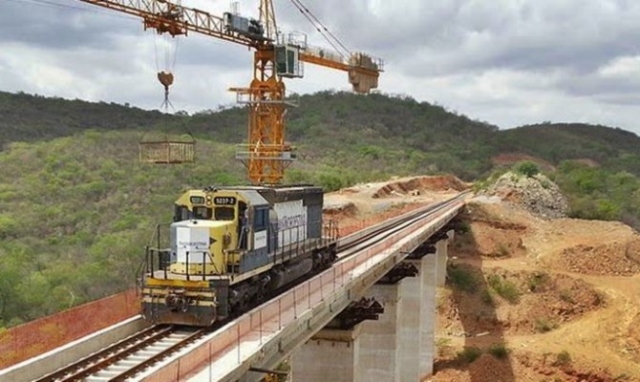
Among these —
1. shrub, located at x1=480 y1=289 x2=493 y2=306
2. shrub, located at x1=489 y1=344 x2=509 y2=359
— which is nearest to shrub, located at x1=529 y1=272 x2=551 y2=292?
shrub, located at x1=480 y1=289 x2=493 y2=306

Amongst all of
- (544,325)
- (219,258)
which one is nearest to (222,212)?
(219,258)

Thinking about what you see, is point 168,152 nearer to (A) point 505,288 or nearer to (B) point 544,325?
(B) point 544,325

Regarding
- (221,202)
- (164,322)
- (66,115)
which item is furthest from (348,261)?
(66,115)

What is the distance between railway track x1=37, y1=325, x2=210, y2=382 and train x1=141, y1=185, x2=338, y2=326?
1.77ft

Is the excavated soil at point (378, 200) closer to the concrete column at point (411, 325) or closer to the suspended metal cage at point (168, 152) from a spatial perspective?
the concrete column at point (411, 325)

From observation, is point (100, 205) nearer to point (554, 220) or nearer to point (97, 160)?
point (97, 160)

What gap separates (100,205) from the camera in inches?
2798

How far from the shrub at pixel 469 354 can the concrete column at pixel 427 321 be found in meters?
2.14

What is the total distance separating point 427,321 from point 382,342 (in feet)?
42.9

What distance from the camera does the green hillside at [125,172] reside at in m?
44.9

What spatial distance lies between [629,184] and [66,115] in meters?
103

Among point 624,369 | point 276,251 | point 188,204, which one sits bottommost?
point 624,369

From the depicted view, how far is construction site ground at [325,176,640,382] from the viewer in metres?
47.3

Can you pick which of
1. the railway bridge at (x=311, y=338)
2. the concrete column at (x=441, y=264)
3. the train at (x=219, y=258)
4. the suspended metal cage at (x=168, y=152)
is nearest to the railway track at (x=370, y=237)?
the railway bridge at (x=311, y=338)
